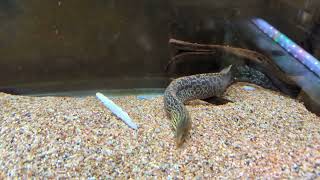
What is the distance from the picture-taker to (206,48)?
3.91 m

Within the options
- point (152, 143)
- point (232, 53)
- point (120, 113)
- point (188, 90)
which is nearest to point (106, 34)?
point (188, 90)

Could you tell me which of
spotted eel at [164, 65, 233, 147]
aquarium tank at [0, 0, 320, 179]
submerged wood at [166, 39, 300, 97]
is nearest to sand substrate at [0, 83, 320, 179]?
aquarium tank at [0, 0, 320, 179]

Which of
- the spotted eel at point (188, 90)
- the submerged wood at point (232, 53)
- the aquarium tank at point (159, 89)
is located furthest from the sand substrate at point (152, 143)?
the submerged wood at point (232, 53)

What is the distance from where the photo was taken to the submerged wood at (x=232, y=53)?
12.3 feet

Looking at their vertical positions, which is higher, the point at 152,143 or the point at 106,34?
the point at 106,34

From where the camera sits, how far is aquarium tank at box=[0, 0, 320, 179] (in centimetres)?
206

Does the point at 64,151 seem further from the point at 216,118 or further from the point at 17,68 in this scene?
the point at 17,68

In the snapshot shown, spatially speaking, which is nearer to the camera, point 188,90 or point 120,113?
point 120,113

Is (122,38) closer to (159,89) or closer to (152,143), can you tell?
(159,89)

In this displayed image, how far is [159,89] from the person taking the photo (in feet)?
13.0

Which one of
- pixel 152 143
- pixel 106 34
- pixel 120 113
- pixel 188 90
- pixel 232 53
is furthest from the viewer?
pixel 232 53

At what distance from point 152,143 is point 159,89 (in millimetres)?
1709

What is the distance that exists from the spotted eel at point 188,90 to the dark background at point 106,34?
1.72ft

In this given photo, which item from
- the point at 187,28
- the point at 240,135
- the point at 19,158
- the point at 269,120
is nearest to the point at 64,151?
the point at 19,158
